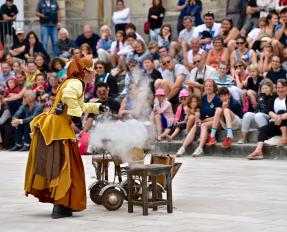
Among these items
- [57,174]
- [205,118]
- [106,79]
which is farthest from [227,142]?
[57,174]

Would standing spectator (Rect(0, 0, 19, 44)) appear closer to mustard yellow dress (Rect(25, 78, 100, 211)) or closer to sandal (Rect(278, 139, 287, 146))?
sandal (Rect(278, 139, 287, 146))

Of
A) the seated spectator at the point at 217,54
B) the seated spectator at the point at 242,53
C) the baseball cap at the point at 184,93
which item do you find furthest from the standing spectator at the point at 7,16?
the baseball cap at the point at 184,93

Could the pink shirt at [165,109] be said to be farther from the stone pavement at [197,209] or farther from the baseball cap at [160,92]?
the stone pavement at [197,209]

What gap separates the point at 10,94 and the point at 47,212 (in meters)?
11.5

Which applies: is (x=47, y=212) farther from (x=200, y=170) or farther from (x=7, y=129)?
(x=7, y=129)

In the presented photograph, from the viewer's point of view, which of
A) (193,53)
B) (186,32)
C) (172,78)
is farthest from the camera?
(186,32)

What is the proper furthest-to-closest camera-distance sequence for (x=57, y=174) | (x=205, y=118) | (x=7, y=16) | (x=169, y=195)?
1. (x=7, y=16)
2. (x=205, y=118)
3. (x=169, y=195)
4. (x=57, y=174)

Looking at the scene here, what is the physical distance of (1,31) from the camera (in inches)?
1106

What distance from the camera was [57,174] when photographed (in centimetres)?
1073

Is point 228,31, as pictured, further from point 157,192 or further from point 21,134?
point 157,192

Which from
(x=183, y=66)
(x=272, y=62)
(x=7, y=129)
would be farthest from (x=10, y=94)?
(x=272, y=62)

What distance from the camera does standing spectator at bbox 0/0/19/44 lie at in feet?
90.3

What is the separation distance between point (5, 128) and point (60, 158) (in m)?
11.3

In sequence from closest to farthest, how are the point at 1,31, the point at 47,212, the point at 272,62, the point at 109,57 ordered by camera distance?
the point at 47,212
the point at 272,62
the point at 109,57
the point at 1,31
